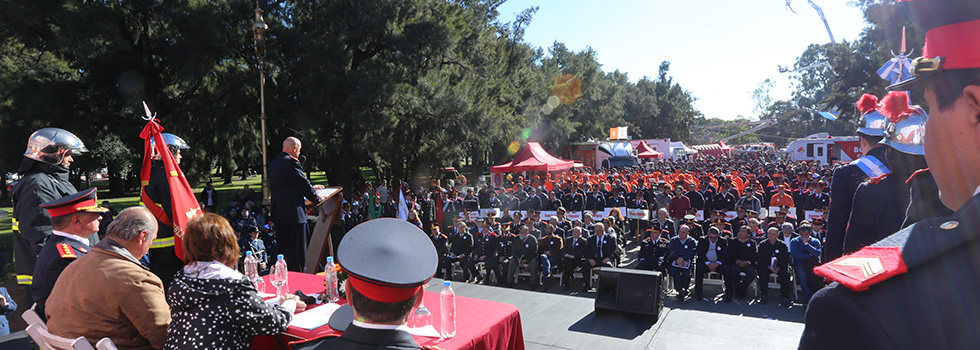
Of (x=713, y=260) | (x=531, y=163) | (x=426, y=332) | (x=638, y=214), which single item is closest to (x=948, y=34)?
(x=426, y=332)

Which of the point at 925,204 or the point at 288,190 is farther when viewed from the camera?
the point at 288,190

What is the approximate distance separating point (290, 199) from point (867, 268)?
17.1ft

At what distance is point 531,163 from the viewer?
21156mm

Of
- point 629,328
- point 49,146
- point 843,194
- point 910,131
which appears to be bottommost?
point 629,328

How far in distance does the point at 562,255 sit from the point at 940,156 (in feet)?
31.6

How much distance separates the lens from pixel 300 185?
5.07m

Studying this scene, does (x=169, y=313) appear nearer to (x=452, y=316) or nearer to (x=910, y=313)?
(x=452, y=316)

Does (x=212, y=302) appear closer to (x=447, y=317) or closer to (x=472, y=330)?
(x=447, y=317)

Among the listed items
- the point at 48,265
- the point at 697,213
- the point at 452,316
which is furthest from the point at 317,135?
the point at 452,316

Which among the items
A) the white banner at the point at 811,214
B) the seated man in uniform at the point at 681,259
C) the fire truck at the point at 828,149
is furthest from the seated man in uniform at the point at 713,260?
the fire truck at the point at 828,149

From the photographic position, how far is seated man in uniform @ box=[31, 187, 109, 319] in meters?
3.27

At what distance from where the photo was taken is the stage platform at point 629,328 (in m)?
4.54

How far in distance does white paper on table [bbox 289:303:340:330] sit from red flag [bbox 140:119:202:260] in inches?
69.6

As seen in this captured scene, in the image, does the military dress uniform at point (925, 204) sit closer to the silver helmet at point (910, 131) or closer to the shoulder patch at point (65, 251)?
the silver helmet at point (910, 131)
